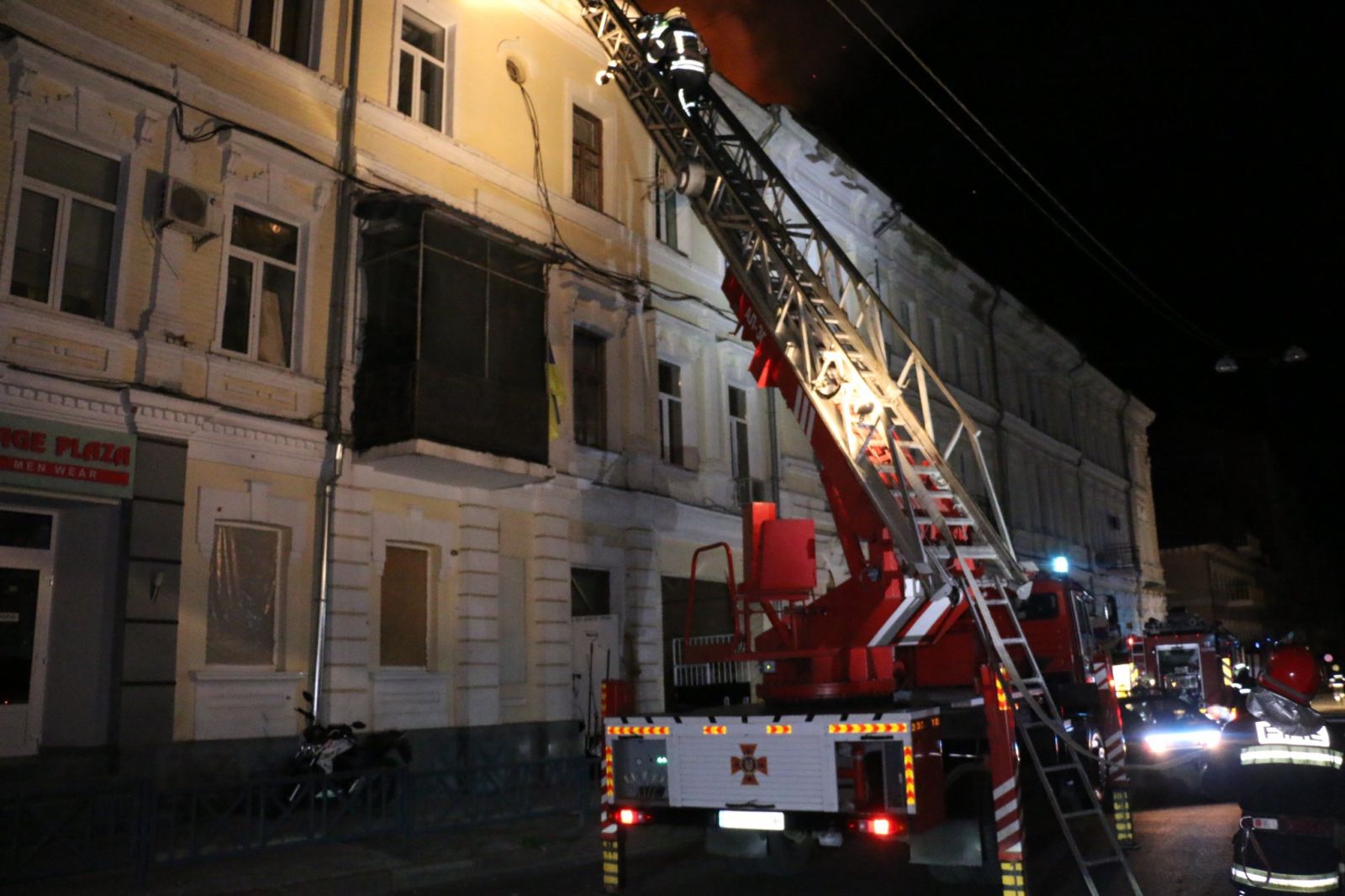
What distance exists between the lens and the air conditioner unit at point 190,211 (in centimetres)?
1205

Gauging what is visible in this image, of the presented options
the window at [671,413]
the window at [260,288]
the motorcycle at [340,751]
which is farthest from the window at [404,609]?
the window at [671,413]

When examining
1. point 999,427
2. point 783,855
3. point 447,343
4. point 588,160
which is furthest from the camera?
point 999,427

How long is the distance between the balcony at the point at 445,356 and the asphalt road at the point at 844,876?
5.66 m

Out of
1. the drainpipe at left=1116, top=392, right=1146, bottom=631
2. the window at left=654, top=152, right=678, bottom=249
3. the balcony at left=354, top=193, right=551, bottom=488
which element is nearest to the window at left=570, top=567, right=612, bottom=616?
the balcony at left=354, top=193, right=551, bottom=488

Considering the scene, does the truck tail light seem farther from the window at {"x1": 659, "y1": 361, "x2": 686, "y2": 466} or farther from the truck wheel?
the window at {"x1": 659, "y1": 361, "x2": 686, "y2": 466}

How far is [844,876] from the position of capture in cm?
905

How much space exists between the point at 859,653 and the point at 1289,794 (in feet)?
13.8

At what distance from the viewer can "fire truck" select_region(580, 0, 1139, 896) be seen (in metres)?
7.22

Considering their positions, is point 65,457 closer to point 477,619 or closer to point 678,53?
point 477,619

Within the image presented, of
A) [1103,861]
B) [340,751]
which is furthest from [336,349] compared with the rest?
[1103,861]

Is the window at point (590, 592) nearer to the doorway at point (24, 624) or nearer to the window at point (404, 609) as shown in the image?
the window at point (404, 609)

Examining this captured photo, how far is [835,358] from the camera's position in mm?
10602

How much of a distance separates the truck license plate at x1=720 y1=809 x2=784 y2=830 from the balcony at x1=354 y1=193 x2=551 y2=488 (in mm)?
7222

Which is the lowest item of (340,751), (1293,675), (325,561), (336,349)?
(340,751)
